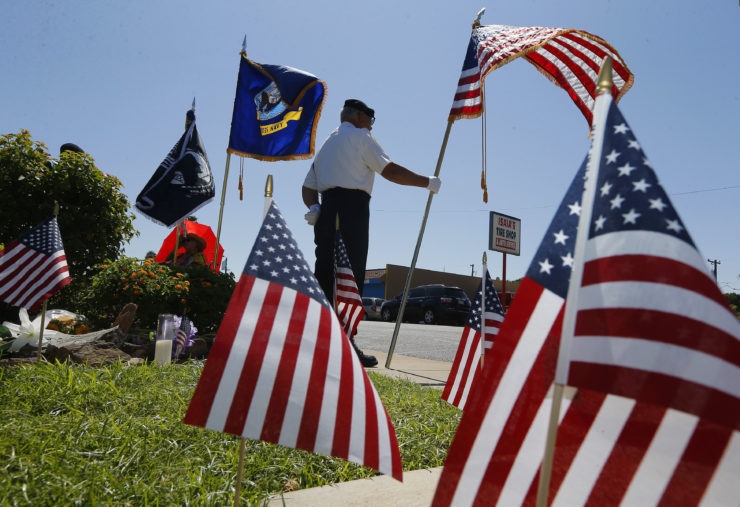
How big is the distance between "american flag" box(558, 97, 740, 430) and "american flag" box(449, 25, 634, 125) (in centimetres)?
309

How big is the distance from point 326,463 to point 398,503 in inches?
17.8

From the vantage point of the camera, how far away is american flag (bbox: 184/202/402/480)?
1277 millimetres

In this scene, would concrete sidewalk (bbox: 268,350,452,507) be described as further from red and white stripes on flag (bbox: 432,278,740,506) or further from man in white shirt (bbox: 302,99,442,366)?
man in white shirt (bbox: 302,99,442,366)

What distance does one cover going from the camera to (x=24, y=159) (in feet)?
21.6

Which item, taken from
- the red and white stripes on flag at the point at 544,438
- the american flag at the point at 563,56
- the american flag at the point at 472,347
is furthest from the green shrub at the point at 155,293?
the red and white stripes on flag at the point at 544,438

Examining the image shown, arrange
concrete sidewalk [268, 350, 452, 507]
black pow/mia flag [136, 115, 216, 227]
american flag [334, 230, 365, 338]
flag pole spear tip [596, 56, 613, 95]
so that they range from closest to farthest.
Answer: flag pole spear tip [596, 56, 613, 95] → concrete sidewalk [268, 350, 452, 507] → american flag [334, 230, 365, 338] → black pow/mia flag [136, 115, 216, 227]

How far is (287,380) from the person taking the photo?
1.31 m

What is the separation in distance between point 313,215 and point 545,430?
349 cm

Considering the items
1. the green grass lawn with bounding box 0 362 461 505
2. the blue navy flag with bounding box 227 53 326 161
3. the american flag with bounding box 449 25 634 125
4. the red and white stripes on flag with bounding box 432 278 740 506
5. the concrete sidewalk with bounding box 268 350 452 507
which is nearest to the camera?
the red and white stripes on flag with bounding box 432 278 740 506

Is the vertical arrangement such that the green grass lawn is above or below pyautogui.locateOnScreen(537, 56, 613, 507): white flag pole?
below

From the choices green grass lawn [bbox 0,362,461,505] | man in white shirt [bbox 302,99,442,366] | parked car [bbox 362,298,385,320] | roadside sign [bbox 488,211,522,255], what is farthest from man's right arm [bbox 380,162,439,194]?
parked car [bbox 362,298,385,320]

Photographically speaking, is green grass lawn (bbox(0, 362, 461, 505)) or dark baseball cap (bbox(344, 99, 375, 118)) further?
dark baseball cap (bbox(344, 99, 375, 118))

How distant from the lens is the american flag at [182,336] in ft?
14.2

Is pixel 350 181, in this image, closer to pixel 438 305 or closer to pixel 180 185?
pixel 180 185
